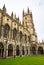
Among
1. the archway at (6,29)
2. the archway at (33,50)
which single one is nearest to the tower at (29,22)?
the archway at (33,50)

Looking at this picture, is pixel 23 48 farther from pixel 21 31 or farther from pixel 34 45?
pixel 34 45

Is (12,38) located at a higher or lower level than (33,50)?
higher

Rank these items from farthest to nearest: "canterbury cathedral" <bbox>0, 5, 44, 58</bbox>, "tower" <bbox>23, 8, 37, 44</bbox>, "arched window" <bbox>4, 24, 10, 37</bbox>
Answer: "tower" <bbox>23, 8, 37, 44</bbox> < "arched window" <bbox>4, 24, 10, 37</bbox> < "canterbury cathedral" <bbox>0, 5, 44, 58</bbox>

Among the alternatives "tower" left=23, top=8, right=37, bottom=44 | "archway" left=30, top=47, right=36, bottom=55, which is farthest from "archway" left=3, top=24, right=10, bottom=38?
"tower" left=23, top=8, right=37, bottom=44

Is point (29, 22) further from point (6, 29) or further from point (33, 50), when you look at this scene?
point (6, 29)

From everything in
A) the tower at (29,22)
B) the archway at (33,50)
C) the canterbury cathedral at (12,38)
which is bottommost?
the archway at (33,50)

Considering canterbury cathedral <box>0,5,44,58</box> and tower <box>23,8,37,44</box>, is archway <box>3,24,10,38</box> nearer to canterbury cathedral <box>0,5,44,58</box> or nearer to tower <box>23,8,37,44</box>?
canterbury cathedral <box>0,5,44,58</box>

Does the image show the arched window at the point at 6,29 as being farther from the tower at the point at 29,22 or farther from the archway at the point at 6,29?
the tower at the point at 29,22

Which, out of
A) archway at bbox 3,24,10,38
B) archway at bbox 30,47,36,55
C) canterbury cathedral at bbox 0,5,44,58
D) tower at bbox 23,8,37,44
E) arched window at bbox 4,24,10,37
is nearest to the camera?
canterbury cathedral at bbox 0,5,44,58

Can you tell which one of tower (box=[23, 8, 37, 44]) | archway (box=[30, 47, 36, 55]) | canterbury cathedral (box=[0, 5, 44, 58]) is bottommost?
archway (box=[30, 47, 36, 55])

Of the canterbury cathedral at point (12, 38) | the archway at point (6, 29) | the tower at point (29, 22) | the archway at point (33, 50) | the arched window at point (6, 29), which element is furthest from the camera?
the tower at point (29, 22)

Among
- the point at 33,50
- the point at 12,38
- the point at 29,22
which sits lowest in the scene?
the point at 33,50

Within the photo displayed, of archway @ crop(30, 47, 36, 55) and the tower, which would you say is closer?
archway @ crop(30, 47, 36, 55)

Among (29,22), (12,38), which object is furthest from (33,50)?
(12,38)
